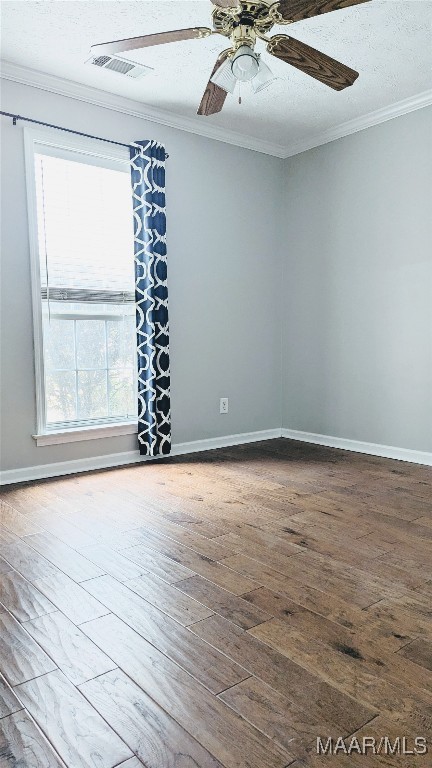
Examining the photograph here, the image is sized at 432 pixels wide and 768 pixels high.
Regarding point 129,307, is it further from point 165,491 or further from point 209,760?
point 209,760

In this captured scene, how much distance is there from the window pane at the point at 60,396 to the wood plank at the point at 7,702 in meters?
2.22

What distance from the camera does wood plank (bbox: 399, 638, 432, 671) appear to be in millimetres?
1459

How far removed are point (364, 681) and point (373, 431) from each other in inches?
111

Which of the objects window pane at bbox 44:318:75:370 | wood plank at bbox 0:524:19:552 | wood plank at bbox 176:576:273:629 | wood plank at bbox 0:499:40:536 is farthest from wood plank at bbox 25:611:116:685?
window pane at bbox 44:318:75:370

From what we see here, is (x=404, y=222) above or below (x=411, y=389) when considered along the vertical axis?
above

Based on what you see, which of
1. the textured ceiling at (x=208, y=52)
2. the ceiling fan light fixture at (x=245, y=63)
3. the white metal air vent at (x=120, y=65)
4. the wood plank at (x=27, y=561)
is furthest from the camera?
the white metal air vent at (x=120, y=65)

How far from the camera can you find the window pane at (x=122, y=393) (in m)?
3.74

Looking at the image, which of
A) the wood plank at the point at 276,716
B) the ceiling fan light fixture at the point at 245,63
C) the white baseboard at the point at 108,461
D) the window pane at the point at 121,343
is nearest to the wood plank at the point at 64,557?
the wood plank at the point at 276,716

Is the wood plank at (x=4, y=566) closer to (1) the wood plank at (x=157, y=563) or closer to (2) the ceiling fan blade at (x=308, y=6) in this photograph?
(1) the wood plank at (x=157, y=563)

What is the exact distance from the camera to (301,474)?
11.4 ft

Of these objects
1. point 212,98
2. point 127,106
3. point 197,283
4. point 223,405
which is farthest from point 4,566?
point 127,106

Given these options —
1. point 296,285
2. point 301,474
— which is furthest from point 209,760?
point 296,285

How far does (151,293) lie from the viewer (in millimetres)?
3656

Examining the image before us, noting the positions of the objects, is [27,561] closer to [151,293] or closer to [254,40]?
[151,293]
